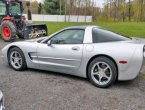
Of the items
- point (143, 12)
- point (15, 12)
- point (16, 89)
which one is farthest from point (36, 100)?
point (143, 12)

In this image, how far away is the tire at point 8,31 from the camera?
1268 centimetres

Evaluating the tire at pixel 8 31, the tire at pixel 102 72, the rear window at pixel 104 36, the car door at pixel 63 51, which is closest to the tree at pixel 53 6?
the tire at pixel 8 31

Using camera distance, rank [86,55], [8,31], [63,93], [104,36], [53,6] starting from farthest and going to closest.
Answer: [53,6], [8,31], [104,36], [86,55], [63,93]

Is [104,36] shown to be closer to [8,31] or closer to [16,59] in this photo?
[16,59]

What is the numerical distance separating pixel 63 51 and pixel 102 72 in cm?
113

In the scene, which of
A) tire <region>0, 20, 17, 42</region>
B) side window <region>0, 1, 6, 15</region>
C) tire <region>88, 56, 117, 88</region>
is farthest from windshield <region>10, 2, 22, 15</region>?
tire <region>88, 56, 117, 88</region>

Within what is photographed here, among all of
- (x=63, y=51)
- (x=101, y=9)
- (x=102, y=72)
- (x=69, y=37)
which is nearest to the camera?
(x=102, y=72)

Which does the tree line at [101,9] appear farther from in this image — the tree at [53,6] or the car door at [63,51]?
the car door at [63,51]

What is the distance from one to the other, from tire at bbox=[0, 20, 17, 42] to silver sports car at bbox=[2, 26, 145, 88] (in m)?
6.55

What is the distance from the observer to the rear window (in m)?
5.37

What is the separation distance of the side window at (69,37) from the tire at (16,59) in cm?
110

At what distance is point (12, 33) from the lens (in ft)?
41.5

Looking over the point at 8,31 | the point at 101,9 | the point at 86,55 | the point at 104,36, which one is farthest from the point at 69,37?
the point at 101,9

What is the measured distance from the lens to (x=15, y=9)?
46.0 feet
